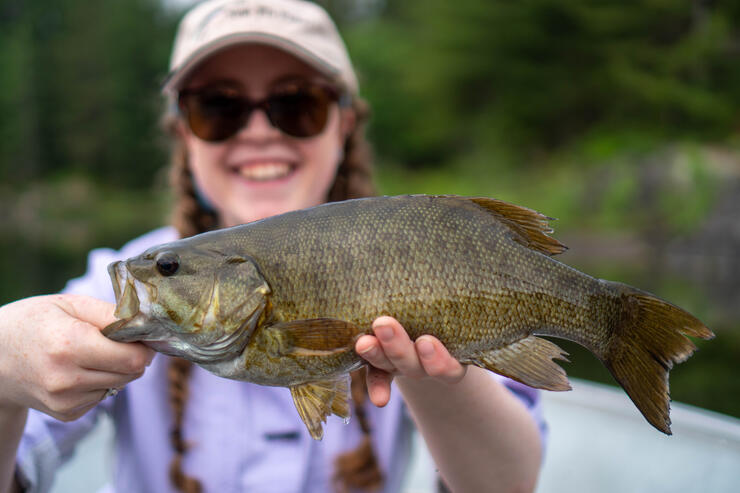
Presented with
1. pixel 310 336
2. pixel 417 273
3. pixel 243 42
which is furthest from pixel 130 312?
pixel 243 42

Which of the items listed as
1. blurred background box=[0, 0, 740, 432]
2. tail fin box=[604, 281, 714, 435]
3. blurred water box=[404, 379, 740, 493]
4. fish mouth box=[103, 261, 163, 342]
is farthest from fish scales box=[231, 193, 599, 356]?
blurred background box=[0, 0, 740, 432]

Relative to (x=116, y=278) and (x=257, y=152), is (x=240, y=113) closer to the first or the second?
(x=257, y=152)

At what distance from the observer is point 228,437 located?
263 cm

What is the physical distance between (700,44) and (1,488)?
25142mm

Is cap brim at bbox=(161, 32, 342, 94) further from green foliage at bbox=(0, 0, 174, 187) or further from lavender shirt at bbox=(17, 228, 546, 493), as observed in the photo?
green foliage at bbox=(0, 0, 174, 187)

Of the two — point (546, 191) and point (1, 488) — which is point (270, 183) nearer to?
point (1, 488)

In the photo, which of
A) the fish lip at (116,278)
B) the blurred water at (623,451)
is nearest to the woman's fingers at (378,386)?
the fish lip at (116,278)

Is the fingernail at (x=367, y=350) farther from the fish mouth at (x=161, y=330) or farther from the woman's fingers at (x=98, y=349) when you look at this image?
the woman's fingers at (x=98, y=349)

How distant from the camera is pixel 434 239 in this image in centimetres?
166

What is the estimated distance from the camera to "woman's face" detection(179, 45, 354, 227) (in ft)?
8.74

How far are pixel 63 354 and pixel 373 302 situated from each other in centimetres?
72

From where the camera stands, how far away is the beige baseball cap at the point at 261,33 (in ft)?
8.42

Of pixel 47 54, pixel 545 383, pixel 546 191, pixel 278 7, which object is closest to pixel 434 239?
pixel 545 383

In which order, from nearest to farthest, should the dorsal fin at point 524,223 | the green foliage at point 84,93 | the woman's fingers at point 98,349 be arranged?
the woman's fingers at point 98,349 < the dorsal fin at point 524,223 < the green foliage at point 84,93
